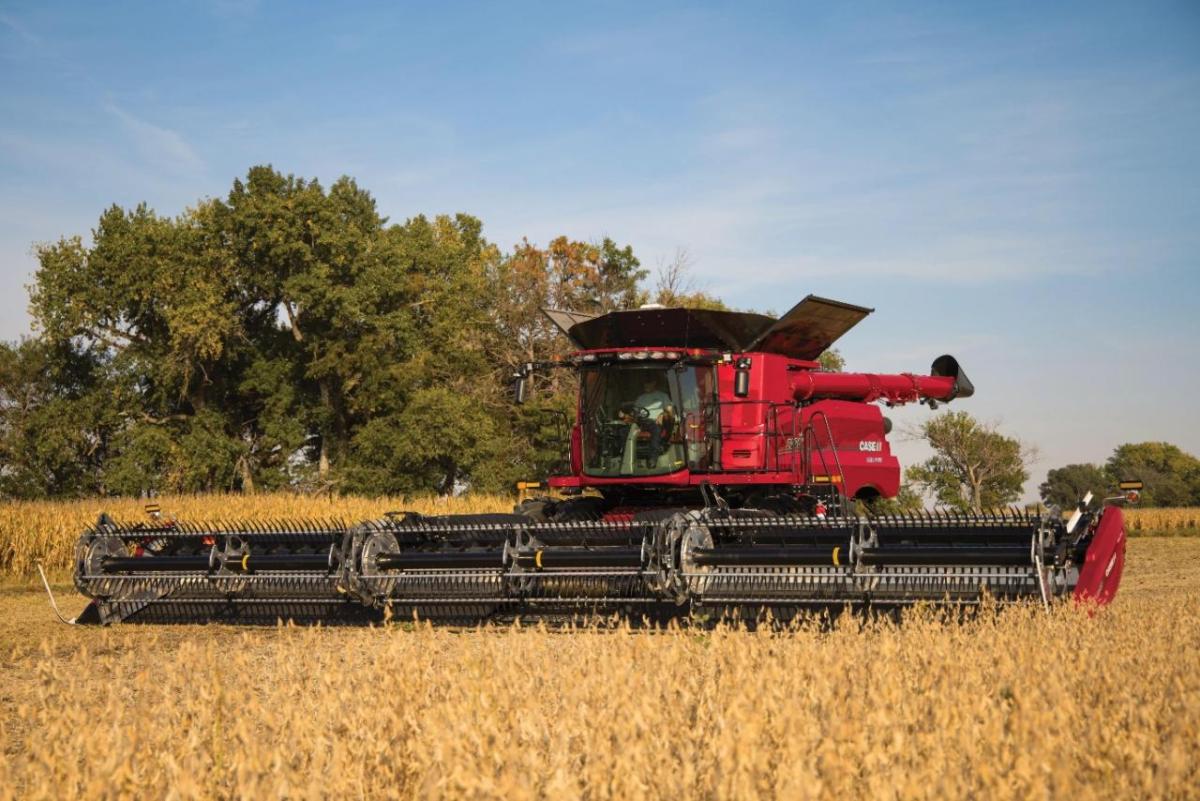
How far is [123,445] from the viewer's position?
33.9 metres

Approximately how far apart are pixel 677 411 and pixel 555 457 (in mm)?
→ 22283

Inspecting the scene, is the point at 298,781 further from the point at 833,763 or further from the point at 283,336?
the point at 283,336

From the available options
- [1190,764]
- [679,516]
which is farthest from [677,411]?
[1190,764]

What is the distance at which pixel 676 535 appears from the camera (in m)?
8.80

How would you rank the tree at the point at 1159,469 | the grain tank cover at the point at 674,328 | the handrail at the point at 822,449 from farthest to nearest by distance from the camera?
1. the tree at the point at 1159,469
2. the handrail at the point at 822,449
3. the grain tank cover at the point at 674,328

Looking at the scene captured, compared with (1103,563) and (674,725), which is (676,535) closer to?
(1103,563)

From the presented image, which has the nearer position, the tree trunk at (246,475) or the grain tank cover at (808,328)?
the grain tank cover at (808,328)

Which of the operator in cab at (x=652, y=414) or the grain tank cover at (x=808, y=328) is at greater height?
the grain tank cover at (x=808, y=328)

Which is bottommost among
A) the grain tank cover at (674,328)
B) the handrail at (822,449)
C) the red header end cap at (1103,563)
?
the red header end cap at (1103,563)

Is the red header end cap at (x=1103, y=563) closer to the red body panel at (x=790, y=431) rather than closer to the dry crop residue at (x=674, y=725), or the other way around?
the dry crop residue at (x=674, y=725)

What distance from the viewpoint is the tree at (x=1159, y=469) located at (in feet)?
193

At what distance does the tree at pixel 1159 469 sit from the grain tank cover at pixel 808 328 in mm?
50199

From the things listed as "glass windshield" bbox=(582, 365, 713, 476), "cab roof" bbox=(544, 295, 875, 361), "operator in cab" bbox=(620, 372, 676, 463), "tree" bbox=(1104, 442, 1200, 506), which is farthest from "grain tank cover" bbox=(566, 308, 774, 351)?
"tree" bbox=(1104, 442, 1200, 506)

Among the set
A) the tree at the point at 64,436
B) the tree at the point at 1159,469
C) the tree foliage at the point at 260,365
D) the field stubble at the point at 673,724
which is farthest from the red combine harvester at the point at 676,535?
the tree at the point at 1159,469
